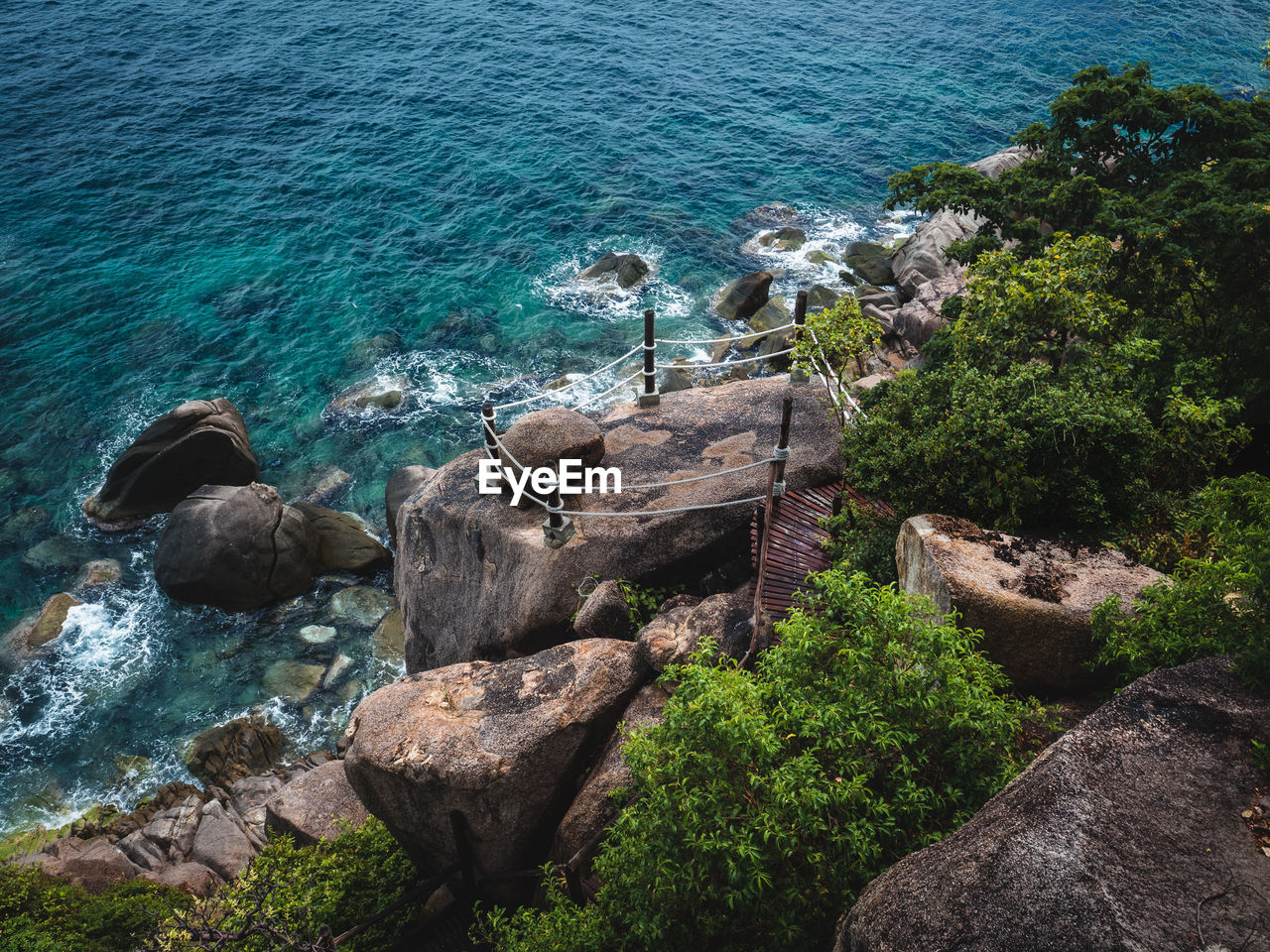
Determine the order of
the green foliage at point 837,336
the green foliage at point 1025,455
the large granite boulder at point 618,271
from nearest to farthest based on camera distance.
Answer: the green foliage at point 1025,455 < the green foliage at point 837,336 < the large granite boulder at point 618,271

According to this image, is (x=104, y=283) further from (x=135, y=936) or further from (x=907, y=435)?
(x=907, y=435)

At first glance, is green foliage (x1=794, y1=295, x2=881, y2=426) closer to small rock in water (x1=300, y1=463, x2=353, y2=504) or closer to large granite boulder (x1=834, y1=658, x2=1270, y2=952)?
large granite boulder (x1=834, y1=658, x2=1270, y2=952)

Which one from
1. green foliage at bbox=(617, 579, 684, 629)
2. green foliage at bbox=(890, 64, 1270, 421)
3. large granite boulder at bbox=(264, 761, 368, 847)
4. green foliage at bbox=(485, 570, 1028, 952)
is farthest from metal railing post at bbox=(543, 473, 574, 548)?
green foliage at bbox=(890, 64, 1270, 421)

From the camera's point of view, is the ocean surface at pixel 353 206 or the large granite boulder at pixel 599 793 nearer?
the large granite boulder at pixel 599 793

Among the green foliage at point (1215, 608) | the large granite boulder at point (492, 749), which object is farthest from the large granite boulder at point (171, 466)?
the green foliage at point (1215, 608)

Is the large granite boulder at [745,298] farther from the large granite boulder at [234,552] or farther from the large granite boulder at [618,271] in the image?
the large granite boulder at [234,552]

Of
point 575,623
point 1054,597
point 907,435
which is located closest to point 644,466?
point 575,623

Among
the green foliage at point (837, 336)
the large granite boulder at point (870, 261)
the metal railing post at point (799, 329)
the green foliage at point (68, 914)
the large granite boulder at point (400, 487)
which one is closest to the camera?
the green foliage at point (68, 914)
